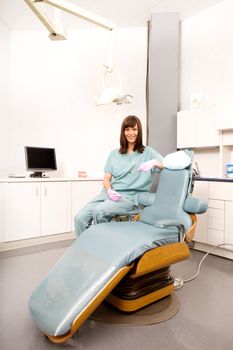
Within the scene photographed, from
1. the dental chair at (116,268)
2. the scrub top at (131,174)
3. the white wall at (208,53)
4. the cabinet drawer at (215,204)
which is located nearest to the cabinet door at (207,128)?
the white wall at (208,53)

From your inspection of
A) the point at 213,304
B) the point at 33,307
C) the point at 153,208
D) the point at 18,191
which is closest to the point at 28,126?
the point at 18,191

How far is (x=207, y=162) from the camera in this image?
3359 mm

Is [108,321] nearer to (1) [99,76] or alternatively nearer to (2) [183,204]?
(2) [183,204]

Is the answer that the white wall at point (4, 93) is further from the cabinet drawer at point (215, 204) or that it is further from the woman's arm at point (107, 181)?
→ the cabinet drawer at point (215, 204)

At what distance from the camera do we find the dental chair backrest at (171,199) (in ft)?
6.33

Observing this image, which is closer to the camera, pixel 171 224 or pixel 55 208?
pixel 171 224

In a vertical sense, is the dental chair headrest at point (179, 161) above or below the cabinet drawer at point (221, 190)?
above

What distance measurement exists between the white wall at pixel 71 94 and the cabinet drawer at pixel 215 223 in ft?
5.68

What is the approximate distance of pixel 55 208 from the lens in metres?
3.31

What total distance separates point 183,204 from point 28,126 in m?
2.58

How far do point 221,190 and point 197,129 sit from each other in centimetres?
85

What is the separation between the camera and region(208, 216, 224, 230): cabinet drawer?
2.71 meters

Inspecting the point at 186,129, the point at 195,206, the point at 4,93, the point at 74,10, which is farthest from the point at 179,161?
the point at 4,93

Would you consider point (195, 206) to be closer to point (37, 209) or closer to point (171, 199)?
point (171, 199)
